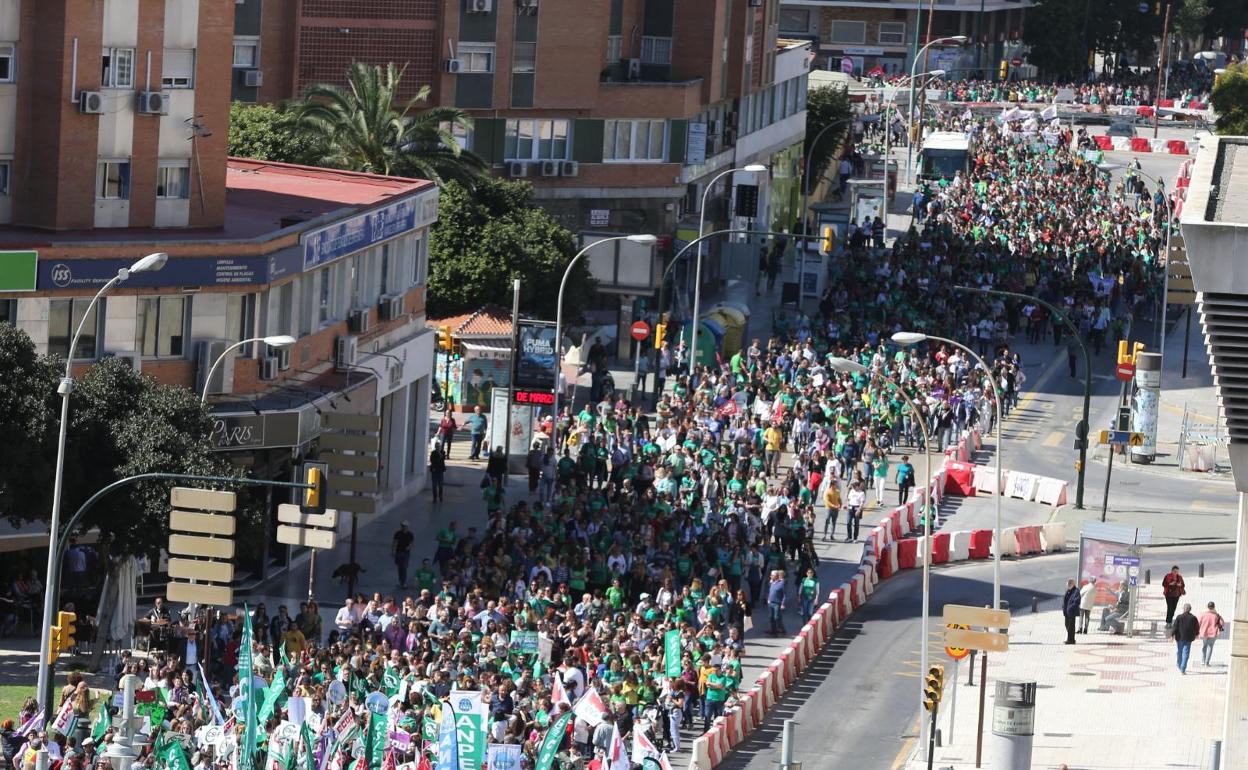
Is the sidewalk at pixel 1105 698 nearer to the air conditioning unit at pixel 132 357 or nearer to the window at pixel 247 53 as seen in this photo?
the air conditioning unit at pixel 132 357

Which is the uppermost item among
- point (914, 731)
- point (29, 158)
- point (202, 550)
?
point (29, 158)

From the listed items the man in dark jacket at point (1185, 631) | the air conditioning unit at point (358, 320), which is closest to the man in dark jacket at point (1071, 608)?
the man in dark jacket at point (1185, 631)

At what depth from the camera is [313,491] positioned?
113ft

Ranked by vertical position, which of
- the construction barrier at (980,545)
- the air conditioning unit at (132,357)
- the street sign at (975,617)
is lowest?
the construction barrier at (980,545)

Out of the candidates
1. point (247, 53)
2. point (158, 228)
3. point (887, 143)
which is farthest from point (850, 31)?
point (158, 228)

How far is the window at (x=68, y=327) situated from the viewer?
44.6 m

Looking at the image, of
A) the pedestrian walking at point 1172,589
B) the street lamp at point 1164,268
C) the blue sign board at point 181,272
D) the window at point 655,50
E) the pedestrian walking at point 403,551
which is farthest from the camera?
the window at point 655,50

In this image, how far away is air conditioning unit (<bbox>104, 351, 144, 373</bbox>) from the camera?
149ft

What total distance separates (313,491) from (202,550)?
194 centimetres

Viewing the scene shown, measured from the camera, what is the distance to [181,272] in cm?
4597

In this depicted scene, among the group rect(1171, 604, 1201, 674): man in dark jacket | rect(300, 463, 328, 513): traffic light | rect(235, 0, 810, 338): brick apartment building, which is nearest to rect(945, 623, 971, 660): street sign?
rect(1171, 604, 1201, 674): man in dark jacket

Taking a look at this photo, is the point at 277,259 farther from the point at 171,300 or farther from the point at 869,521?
the point at 869,521

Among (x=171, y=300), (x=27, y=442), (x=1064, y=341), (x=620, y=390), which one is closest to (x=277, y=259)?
(x=171, y=300)

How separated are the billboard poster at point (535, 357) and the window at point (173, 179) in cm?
993
